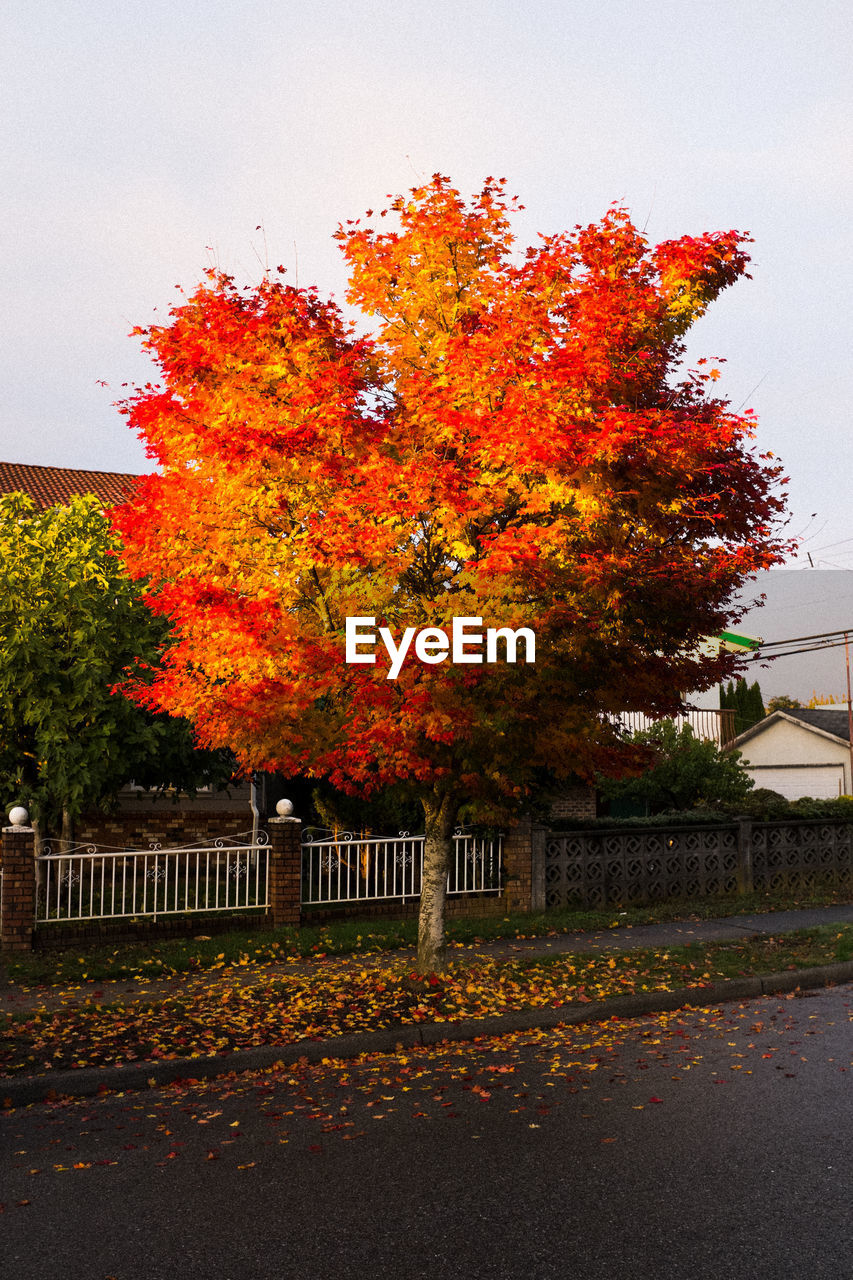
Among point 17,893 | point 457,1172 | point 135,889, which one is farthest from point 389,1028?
point 17,893

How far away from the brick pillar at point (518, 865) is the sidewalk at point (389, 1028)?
4.65 feet

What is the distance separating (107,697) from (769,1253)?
11.6m

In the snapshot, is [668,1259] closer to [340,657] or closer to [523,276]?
[340,657]

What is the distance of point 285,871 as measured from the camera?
12188mm

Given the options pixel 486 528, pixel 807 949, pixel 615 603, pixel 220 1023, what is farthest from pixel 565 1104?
pixel 807 949

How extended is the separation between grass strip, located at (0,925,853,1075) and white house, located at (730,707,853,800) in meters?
29.4

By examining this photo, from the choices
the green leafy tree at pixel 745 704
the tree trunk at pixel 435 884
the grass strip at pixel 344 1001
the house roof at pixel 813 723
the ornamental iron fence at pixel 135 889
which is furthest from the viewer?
the green leafy tree at pixel 745 704

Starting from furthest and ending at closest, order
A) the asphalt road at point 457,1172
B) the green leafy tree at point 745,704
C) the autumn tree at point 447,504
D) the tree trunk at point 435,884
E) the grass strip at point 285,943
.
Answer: the green leafy tree at point 745,704
the grass strip at point 285,943
the tree trunk at point 435,884
the autumn tree at point 447,504
the asphalt road at point 457,1172

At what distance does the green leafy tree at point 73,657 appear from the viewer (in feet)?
45.6

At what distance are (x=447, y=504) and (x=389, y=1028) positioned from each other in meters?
4.20

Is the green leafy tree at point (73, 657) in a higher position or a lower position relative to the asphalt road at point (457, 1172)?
higher

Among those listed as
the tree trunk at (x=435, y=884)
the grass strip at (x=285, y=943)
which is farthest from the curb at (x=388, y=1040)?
the grass strip at (x=285, y=943)

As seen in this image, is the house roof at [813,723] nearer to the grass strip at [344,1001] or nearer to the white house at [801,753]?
the white house at [801,753]

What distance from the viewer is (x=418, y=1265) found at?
4.05 meters
